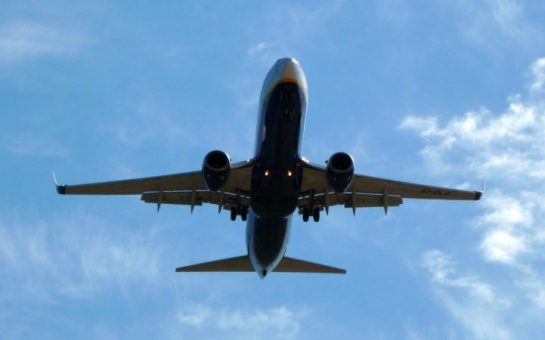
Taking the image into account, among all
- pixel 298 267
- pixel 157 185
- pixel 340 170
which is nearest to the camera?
pixel 340 170

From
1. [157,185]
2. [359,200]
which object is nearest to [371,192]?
[359,200]

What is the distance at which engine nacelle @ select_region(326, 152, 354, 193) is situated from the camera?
93.4 ft

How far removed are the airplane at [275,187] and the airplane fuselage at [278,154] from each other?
0.11 ft

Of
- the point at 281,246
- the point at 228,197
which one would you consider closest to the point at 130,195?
the point at 228,197

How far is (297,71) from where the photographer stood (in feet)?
95.4

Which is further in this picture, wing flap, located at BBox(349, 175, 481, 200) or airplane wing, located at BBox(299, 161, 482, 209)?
wing flap, located at BBox(349, 175, 481, 200)

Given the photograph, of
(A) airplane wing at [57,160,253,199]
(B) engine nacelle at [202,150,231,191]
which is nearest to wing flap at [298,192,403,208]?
(A) airplane wing at [57,160,253,199]

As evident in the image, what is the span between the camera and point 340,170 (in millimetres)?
28469

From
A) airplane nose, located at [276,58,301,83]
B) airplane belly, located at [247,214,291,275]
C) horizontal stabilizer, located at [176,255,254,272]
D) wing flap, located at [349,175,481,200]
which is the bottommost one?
horizontal stabilizer, located at [176,255,254,272]

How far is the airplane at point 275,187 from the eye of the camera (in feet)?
93.4

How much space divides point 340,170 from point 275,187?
2.54m

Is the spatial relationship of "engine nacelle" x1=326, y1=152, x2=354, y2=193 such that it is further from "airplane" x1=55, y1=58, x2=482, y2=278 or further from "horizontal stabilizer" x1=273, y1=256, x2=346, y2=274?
"horizontal stabilizer" x1=273, y1=256, x2=346, y2=274

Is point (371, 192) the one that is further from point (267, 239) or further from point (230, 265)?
point (230, 265)

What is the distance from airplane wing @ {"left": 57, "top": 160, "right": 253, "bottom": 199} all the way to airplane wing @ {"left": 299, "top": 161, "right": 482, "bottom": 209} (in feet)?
8.22
